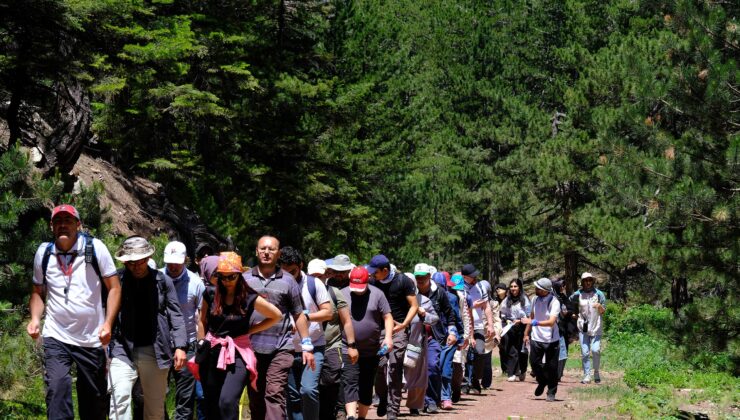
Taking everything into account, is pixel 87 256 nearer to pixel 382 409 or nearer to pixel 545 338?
pixel 382 409

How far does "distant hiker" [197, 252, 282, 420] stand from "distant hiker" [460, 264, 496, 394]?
8.27 m

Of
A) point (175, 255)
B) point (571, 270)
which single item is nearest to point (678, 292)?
point (571, 270)

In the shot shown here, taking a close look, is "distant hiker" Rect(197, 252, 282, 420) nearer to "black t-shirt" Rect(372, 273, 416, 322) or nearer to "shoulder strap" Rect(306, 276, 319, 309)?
"shoulder strap" Rect(306, 276, 319, 309)

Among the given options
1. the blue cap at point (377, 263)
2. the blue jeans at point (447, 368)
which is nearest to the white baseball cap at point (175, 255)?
the blue cap at point (377, 263)

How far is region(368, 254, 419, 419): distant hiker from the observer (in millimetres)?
11484

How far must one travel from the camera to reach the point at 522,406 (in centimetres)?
1406

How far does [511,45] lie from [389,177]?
10.1 metres

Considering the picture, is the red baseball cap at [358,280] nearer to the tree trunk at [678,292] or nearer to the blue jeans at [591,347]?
the blue jeans at [591,347]

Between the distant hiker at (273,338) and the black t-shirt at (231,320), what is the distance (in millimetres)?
508

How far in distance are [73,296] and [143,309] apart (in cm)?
79

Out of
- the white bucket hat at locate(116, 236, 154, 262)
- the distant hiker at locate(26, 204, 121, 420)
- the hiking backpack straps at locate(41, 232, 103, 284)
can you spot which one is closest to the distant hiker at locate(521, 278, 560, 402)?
the white bucket hat at locate(116, 236, 154, 262)

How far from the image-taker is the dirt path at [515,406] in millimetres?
12766

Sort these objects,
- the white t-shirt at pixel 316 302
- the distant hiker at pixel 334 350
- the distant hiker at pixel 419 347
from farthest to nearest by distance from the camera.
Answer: the distant hiker at pixel 419 347
the distant hiker at pixel 334 350
the white t-shirt at pixel 316 302

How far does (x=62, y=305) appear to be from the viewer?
23.4 ft
